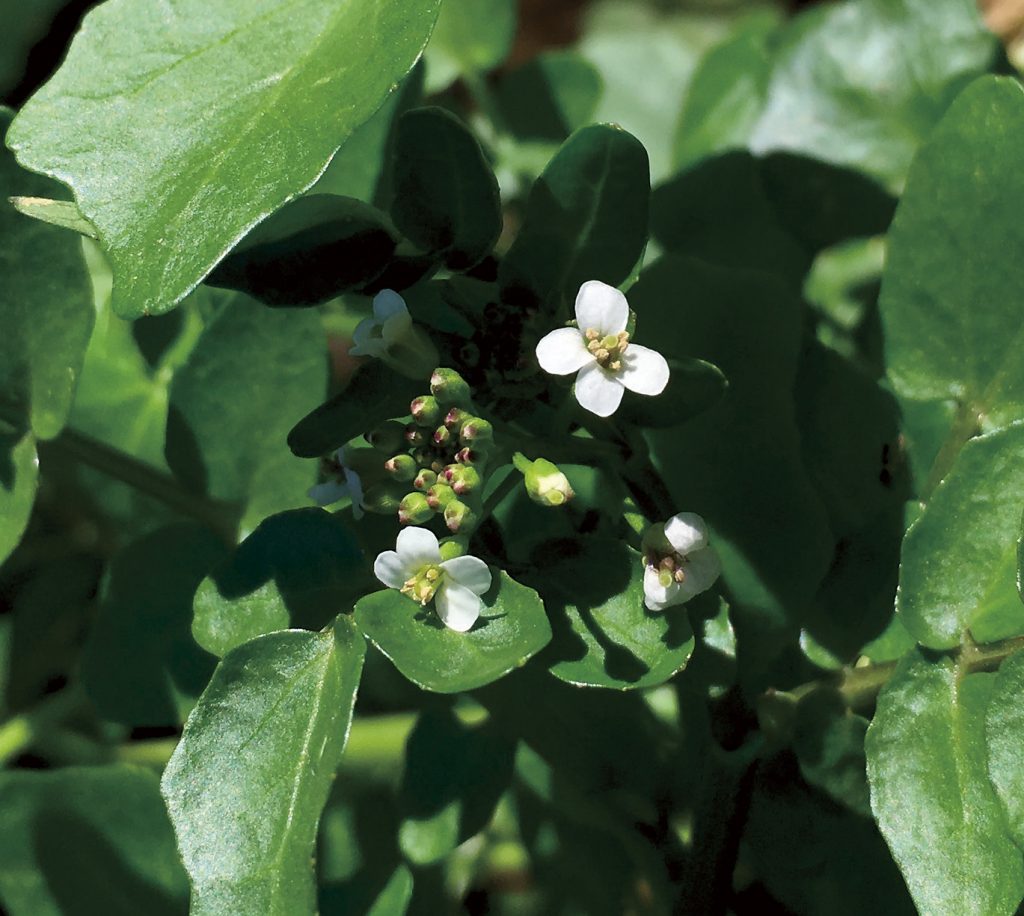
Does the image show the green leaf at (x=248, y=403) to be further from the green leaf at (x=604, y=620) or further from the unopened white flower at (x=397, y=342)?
the green leaf at (x=604, y=620)

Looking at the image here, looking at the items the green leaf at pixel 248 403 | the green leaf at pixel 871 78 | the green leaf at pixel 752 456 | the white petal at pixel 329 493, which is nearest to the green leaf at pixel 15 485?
the green leaf at pixel 248 403

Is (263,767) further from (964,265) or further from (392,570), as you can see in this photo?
(964,265)

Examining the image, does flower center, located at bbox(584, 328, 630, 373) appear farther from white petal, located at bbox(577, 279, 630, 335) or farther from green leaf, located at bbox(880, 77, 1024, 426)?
green leaf, located at bbox(880, 77, 1024, 426)

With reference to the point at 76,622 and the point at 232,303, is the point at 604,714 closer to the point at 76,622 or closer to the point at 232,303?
the point at 232,303

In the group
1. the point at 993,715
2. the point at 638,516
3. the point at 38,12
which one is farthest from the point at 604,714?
the point at 38,12

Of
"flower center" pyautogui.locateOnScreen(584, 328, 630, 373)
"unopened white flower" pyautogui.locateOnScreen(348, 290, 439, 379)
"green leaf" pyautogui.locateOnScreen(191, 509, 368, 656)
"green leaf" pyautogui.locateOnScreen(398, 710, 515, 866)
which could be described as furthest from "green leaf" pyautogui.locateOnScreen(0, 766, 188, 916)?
"flower center" pyautogui.locateOnScreen(584, 328, 630, 373)
